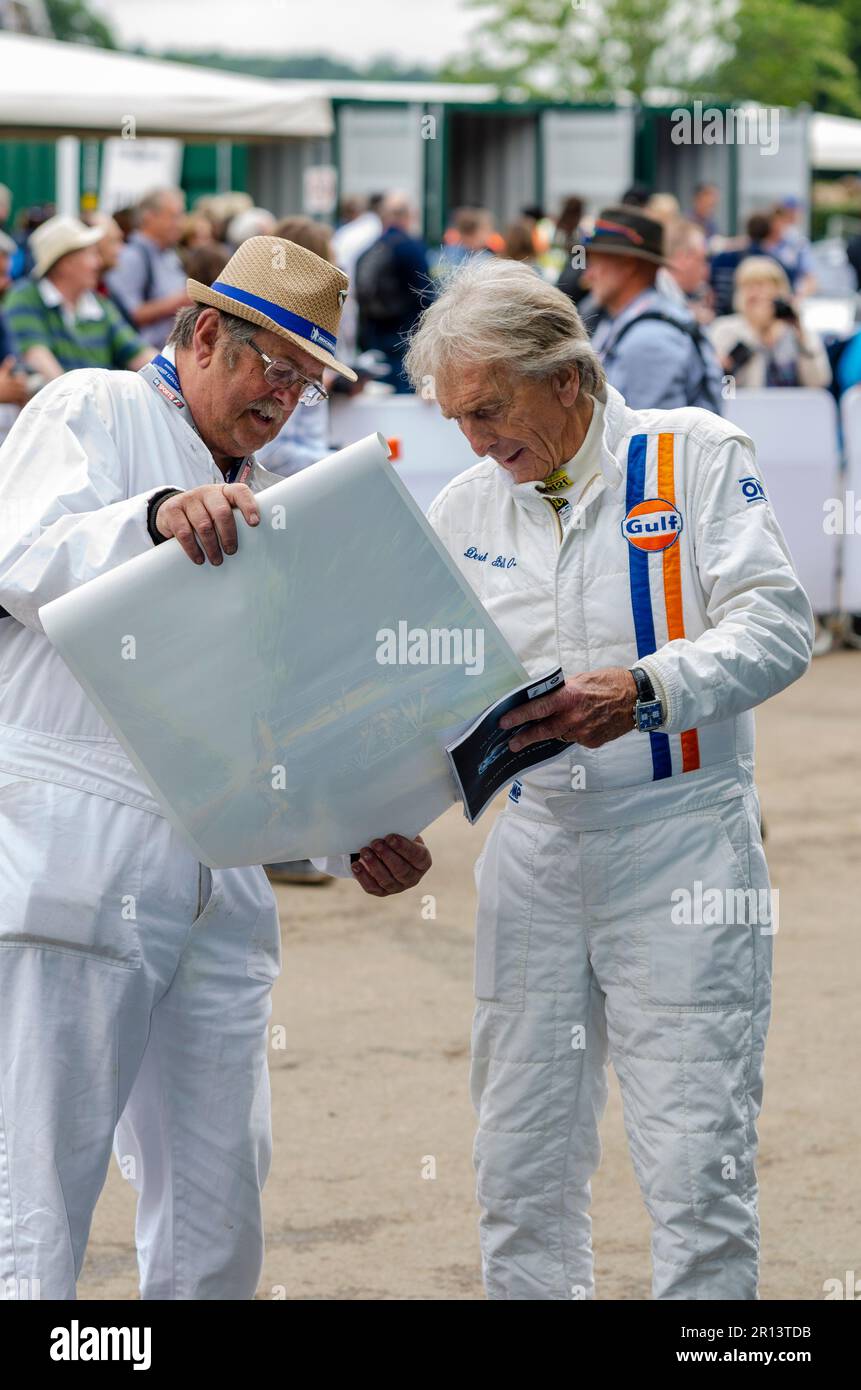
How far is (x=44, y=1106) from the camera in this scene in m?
2.83

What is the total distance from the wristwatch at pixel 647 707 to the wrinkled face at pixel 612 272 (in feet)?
15.9

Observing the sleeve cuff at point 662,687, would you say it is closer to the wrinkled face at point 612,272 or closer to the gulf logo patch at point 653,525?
the gulf logo patch at point 653,525

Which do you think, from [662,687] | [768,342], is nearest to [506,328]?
[662,687]

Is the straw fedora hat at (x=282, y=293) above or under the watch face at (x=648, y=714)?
above

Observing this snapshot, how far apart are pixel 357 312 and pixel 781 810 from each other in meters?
7.08

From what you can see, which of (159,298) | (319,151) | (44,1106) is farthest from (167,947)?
(319,151)

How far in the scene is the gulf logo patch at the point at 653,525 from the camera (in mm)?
2932

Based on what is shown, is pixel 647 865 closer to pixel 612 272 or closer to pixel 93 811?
pixel 93 811

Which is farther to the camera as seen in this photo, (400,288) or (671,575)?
(400,288)

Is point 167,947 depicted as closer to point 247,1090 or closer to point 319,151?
point 247,1090

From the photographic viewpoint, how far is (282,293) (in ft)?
9.39

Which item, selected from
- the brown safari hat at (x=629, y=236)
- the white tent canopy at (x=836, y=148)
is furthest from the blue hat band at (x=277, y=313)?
the white tent canopy at (x=836, y=148)

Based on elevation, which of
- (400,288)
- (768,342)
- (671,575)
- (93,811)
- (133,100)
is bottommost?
(93,811)

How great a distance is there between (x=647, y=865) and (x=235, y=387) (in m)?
1.03
